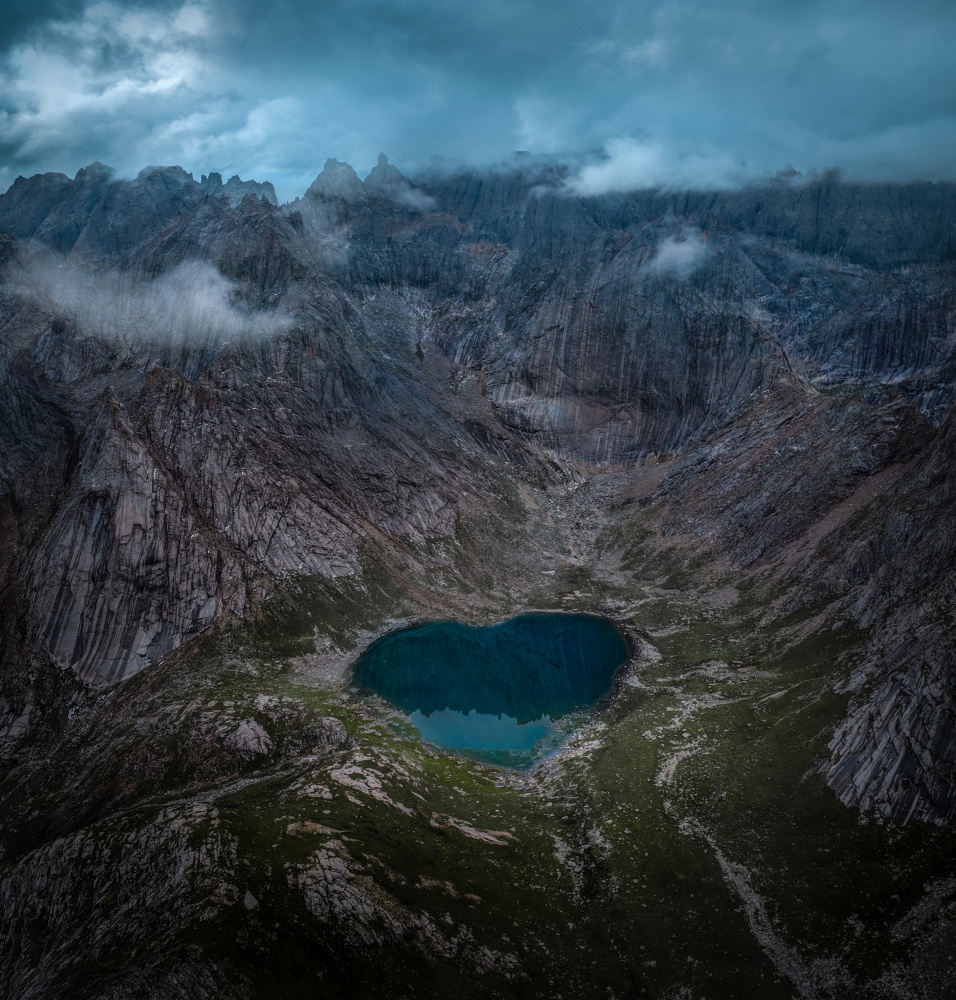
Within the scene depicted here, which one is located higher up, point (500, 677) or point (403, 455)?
point (403, 455)

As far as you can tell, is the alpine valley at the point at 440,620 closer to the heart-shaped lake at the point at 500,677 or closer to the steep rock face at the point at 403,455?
the steep rock face at the point at 403,455

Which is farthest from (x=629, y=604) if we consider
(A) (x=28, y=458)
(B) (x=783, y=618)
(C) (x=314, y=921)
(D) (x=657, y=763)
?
(A) (x=28, y=458)

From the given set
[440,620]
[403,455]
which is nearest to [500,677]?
[440,620]

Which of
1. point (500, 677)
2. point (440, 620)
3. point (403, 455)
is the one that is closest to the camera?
point (500, 677)

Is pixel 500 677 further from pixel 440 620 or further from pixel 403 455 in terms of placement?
pixel 403 455

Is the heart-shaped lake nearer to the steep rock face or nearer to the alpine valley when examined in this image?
the alpine valley

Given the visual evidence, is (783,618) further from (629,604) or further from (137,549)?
(137,549)

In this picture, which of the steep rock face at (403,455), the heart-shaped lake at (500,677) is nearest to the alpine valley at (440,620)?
the steep rock face at (403,455)
